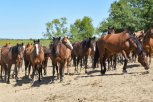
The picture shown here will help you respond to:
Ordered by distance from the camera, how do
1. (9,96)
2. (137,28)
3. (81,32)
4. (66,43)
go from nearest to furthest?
(9,96) → (66,43) → (137,28) → (81,32)

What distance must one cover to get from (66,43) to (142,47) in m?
4.19

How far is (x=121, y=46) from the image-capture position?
19.7m

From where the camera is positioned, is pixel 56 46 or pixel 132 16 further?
pixel 132 16

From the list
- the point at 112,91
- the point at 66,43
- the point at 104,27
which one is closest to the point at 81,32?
the point at 104,27

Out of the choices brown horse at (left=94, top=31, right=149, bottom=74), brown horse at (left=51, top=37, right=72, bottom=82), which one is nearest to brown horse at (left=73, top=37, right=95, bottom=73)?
brown horse at (left=94, top=31, right=149, bottom=74)

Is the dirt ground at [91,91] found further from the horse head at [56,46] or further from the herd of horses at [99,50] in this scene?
the horse head at [56,46]

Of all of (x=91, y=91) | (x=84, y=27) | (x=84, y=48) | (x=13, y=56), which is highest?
(x=84, y=27)

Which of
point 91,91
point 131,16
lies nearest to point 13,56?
point 91,91

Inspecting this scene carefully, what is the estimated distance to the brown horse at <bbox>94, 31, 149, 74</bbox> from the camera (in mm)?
18906

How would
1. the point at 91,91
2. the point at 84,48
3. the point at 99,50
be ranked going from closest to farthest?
the point at 91,91, the point at 99,50, the point at 84,48

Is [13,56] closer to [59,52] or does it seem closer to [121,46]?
[59,52]

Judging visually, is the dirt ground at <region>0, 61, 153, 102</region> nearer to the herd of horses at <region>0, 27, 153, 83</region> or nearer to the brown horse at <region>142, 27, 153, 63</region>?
the herd of horses at <region>0, 27, 153, 83</region>

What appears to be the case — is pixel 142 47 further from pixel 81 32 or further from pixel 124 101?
pixel 81 32

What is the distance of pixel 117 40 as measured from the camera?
65.5 ft
